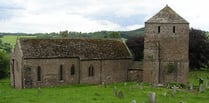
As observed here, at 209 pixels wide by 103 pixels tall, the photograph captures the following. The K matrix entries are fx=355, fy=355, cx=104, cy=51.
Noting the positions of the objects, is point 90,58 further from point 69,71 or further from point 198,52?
point 198,52

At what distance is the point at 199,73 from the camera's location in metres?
68.8

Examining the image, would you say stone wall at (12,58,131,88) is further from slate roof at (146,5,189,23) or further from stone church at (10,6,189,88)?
slate roof at (146,5,189,23)

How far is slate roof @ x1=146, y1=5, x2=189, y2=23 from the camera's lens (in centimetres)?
5057

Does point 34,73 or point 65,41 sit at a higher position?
point 65,41

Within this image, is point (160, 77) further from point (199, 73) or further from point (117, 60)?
point (199, 73)

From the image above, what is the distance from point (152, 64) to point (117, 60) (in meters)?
6.37

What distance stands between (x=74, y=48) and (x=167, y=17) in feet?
47.1

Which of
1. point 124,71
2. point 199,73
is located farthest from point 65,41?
point 199,73

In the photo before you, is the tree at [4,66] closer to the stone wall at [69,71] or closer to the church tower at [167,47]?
the stone wall at [69,71]

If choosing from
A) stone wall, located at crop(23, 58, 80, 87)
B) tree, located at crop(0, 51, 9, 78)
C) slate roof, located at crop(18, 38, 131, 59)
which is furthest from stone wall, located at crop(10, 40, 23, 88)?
tree, located at crop(0, 51, 9, 78)

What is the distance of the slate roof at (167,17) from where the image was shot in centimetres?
5057

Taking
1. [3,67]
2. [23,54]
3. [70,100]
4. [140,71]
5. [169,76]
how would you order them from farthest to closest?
[3,67] → [140,71] → [169,76] → [23,54] → [70,100]

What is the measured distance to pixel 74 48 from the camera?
2088 inches

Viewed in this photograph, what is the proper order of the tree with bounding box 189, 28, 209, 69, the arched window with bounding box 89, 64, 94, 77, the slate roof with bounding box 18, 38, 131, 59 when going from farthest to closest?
the tree with bounding box 189, 28, 209, 69 → the arched window with bounding box 89, 64, 94, 77 → the slate roof with bounding box 18, 38, 131, 59
